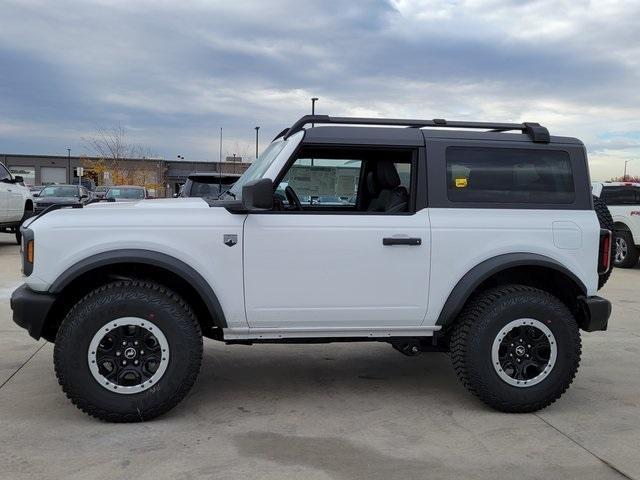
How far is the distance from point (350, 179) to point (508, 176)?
1.28 metres

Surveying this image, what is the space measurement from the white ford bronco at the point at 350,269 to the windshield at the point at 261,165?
0.04 m

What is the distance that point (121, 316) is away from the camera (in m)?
3.70

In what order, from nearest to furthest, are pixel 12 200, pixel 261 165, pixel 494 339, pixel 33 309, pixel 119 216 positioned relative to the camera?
pixel 33 309 < pixel 119 216 < pixel 494 339 < pixel 261 165 < pixel 12 200

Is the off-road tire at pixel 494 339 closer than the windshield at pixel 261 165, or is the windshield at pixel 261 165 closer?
the off-road tire at pixel 494 339

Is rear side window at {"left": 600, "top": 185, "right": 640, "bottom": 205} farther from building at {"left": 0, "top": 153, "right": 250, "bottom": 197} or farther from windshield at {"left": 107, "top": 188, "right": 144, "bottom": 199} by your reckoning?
building at {"left": 0, "top": 153, "right": 250, "bottom": 197}

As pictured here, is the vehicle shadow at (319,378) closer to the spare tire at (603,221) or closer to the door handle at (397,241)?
the door handle at (397,241)

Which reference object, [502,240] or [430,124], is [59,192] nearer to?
[430,124]

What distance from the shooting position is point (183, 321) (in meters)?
3.78

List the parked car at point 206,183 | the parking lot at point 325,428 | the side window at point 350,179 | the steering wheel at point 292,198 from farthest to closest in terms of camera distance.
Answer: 1. the parked car at point 206,183
2. the steering wheel at point 292,198
3. the side window at point 350,179
4. the parking lot at point 325,428

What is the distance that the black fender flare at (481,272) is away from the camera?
13.1 ft

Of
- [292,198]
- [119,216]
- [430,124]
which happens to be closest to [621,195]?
[430,124]

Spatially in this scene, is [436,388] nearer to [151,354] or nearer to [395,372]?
[395,372]

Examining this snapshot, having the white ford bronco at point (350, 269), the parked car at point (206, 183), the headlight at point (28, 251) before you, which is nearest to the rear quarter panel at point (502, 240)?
the white ford bronco at point (350, 269)

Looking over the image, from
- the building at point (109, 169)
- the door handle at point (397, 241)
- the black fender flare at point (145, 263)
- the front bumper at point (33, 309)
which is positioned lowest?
the front bumper at point (33, 309)
